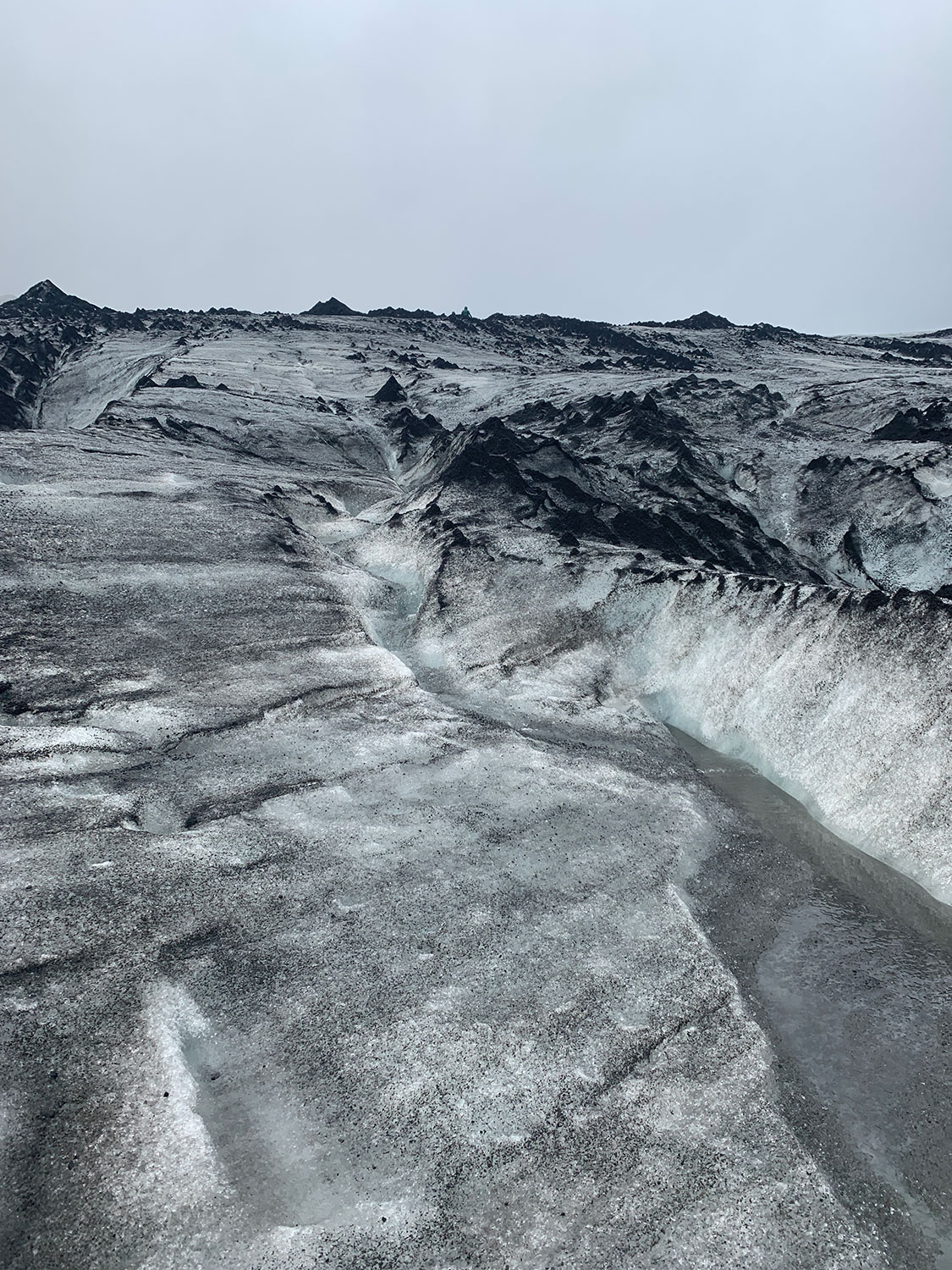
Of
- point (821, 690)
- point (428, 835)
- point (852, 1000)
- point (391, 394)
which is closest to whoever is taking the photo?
point (852, 1000)

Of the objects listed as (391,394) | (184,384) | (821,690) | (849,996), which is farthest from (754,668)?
(184,384)

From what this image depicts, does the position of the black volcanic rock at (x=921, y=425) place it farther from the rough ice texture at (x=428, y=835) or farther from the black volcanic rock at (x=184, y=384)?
the black volcanic rock at (x=184, y=384)

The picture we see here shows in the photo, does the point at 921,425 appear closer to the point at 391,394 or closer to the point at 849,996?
the point at 849,996

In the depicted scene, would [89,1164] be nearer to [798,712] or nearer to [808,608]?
[798,712]

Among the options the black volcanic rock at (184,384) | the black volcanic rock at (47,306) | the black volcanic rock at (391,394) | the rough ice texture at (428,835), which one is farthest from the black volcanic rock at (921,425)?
the black volcanic rock at (47,306)

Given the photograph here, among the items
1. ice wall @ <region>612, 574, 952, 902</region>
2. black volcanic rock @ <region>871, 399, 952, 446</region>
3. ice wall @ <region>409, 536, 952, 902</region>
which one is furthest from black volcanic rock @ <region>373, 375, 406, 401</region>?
ice wall @ <region>612, 574, 952, 902</region>

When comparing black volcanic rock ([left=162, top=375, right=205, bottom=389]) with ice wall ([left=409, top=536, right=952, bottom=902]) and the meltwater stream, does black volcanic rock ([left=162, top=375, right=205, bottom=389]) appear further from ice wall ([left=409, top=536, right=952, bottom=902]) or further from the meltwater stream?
the meltwater stream

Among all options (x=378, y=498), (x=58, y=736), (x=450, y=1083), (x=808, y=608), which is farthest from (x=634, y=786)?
(x=378, y=498)
